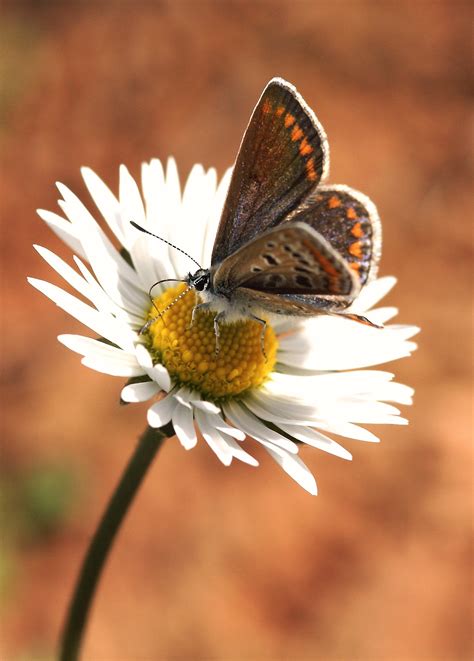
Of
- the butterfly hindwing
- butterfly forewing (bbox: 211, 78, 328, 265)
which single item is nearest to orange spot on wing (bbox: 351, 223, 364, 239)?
the butterfly hindwing

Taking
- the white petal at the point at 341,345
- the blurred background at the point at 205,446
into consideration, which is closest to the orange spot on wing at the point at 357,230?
the white petal at the point at 341,345

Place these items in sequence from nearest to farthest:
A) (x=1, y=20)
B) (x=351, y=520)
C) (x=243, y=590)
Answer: (x=243, y=590), (x=351, y=520), (x=1, y=20)

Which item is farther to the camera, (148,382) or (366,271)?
(366,271)

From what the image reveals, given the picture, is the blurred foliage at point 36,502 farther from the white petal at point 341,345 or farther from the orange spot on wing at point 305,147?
the orange spot on wing at point 305,147

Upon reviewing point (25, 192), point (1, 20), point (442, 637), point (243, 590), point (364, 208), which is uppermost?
point (1, 20)

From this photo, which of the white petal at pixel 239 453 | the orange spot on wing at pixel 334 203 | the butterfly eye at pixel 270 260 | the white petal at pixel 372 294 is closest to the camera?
the white petal at pixel 239 453

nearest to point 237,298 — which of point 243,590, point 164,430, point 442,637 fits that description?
point 164,430

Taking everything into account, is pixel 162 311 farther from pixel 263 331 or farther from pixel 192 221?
pixel 192 221

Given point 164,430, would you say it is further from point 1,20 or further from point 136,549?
point 1,20

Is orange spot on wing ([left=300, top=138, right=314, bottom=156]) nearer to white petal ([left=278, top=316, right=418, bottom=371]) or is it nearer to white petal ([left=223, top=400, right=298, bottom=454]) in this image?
white petal ([left=278, top=316, right=418, bottom=371])
